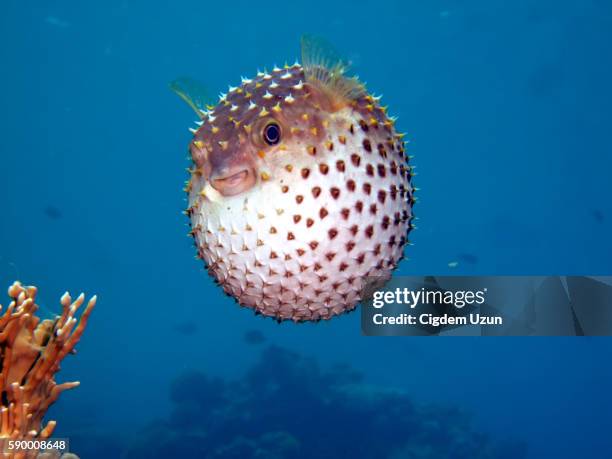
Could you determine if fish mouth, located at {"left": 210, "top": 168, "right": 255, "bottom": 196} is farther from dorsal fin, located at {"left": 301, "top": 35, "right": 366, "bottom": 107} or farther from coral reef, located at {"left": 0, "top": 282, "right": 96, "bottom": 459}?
coral reef, located at {"left": 0, "top": 282, "right": 96, "bottom": 459}

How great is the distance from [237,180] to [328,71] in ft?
2.09

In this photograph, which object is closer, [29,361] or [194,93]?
[194,93]

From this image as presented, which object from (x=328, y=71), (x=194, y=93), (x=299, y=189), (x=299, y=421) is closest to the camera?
(x=299, y=189)

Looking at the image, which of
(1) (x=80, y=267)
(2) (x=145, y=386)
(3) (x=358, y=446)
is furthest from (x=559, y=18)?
(1) (x=80, y=267)

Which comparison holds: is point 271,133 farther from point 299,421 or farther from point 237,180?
point 299,421

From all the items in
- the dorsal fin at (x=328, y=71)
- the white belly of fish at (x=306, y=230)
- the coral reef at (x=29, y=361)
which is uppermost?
the dorsal fin at (x=328, y=71)

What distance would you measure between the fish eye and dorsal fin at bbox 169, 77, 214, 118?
2.52 ft

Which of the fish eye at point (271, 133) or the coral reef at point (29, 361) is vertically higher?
the fish eye at point (271, 133)

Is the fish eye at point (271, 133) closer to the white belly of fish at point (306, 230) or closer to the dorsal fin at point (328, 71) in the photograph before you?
the white belly of fish at point (306, 230)

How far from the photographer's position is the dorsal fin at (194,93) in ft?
9.26

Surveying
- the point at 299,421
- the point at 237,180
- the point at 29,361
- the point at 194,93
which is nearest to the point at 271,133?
the point at 237,180

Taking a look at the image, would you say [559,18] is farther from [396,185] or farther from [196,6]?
[396,185]

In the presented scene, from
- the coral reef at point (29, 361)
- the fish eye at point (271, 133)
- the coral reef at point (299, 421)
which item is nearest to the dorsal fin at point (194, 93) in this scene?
the fish eye at point (271, 133)

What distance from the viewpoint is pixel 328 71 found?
2.27 metres
